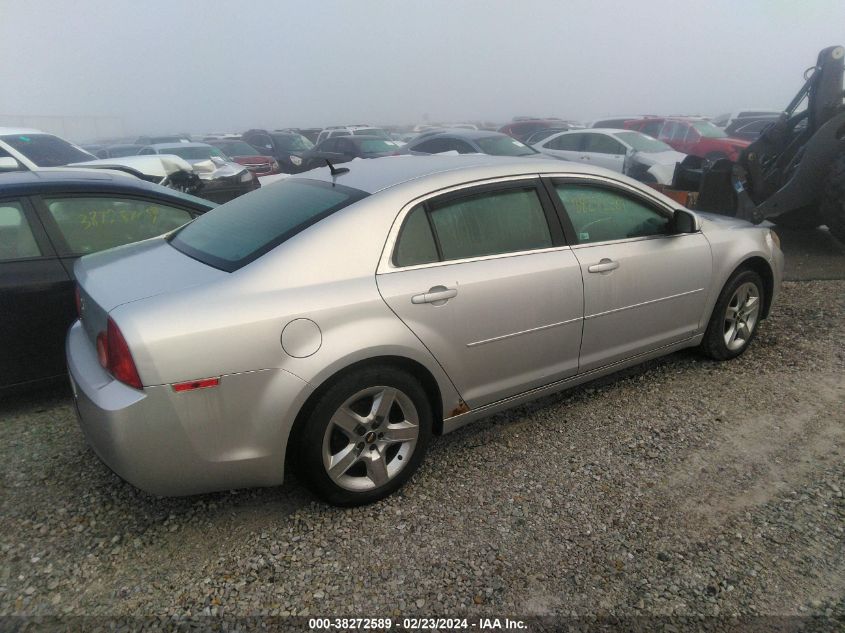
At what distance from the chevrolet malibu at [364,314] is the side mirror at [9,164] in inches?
251

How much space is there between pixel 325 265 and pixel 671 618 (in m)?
1.87

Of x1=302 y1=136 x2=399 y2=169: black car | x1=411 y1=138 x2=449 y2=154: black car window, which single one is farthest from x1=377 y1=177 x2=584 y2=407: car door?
x1=302 y1=136 x2=399 y2=169: black car

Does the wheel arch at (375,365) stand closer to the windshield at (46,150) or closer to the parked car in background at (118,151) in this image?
the windshield at (46,150)

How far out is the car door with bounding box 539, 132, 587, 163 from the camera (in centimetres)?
1160

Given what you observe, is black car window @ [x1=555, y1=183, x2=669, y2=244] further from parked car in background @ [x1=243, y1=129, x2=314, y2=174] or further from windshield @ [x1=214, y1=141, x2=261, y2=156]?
parked car in background @ [x1=243, y1=129, x2=314, y2=174]

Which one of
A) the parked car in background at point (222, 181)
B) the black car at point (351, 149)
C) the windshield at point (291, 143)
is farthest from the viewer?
the windshield at point (291, 143)

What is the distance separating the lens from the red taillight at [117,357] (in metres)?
2.19

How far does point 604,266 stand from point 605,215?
359 mm

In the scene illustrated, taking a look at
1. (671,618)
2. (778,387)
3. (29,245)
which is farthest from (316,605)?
(778,387)

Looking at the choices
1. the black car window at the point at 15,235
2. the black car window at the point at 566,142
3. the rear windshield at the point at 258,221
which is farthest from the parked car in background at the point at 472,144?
the black car window at the point at 15,235

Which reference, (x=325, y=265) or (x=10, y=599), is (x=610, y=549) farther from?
(x=10, y=599)

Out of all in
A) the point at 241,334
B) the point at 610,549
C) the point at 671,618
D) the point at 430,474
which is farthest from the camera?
the point at 430,474

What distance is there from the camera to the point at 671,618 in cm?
213

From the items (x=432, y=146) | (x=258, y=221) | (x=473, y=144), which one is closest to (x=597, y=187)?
(x=258, y=221)
